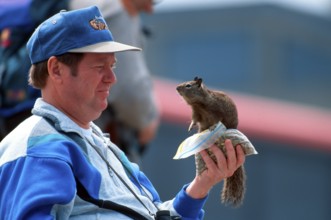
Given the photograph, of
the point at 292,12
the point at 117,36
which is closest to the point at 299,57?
the point at 292,12

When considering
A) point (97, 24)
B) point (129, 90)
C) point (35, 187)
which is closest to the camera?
point (35, 187)

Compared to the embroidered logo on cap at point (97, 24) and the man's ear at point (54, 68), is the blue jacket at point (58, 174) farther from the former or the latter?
the embroidered logo on cap at point (97, 24)

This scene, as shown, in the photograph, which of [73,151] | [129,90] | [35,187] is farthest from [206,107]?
[129,90]

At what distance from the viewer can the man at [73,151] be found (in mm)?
3000

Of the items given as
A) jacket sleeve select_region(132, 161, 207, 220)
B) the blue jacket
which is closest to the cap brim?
the blue jacket

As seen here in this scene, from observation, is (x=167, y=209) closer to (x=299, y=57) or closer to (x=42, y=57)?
(x=42, y=57)

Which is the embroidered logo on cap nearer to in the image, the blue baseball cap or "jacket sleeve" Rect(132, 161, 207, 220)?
the blue baseball cap

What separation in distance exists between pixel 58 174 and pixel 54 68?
36 cm

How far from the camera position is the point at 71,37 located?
317 centimetres

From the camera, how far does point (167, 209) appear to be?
3.35 m

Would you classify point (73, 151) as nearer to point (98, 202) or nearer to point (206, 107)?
point (98, 202)

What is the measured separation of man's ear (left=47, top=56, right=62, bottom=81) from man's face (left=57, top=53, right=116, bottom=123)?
2 centimetres

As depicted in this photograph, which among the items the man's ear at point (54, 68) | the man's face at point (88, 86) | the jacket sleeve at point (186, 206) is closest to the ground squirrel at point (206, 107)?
the jacket sleeve at point (186, 206)

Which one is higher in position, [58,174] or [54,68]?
[54,68]
